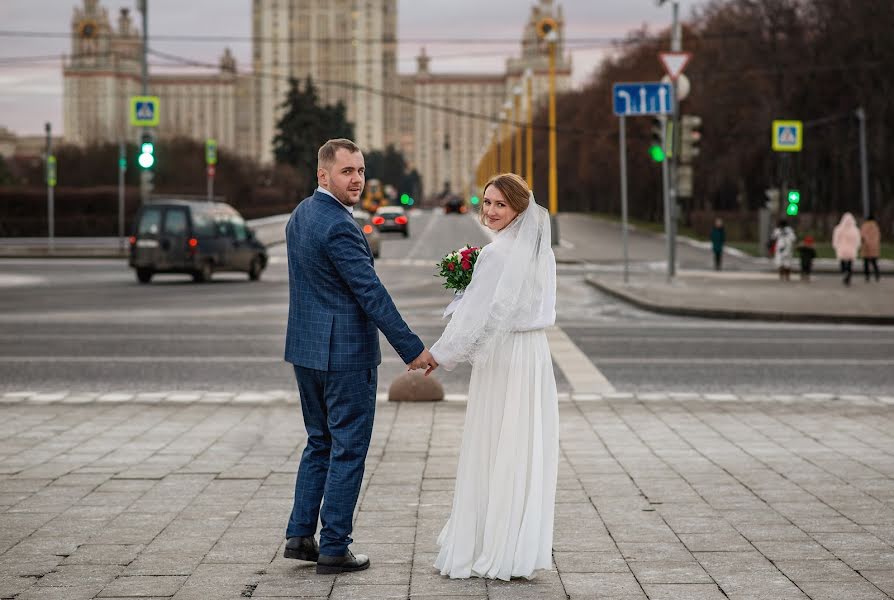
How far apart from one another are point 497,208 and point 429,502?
2129mm

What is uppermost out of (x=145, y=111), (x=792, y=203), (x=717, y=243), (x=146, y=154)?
(x=145, y=111)

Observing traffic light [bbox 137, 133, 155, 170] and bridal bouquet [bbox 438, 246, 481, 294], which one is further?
traffic light [bbox 137, 133, 155, 170]

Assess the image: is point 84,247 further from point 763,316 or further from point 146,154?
point 763,316

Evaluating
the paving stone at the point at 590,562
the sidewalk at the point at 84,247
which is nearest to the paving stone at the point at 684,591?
the paving stone at the point at 590,562

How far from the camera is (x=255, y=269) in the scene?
32688mm

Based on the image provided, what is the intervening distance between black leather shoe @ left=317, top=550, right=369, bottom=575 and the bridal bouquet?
121 centimetres

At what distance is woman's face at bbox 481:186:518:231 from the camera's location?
5828 mm

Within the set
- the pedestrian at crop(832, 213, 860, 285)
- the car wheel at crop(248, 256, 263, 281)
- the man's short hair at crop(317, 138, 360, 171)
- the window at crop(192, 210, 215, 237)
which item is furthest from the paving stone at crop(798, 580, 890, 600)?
the car wheel at crop(248, 256, 263, 281)

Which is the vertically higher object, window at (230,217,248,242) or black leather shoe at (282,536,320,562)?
window at (230,217,248,242)

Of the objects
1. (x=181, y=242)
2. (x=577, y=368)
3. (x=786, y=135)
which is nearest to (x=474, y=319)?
(x=577, y=368)

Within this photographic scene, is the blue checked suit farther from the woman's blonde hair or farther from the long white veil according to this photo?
the woman's blonde hair

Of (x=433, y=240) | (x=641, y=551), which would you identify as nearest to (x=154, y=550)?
(x=641, y=551)

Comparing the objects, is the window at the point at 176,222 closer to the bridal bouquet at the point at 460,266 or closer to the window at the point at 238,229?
the window at the point at 238,229

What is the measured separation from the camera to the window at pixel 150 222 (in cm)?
3144
